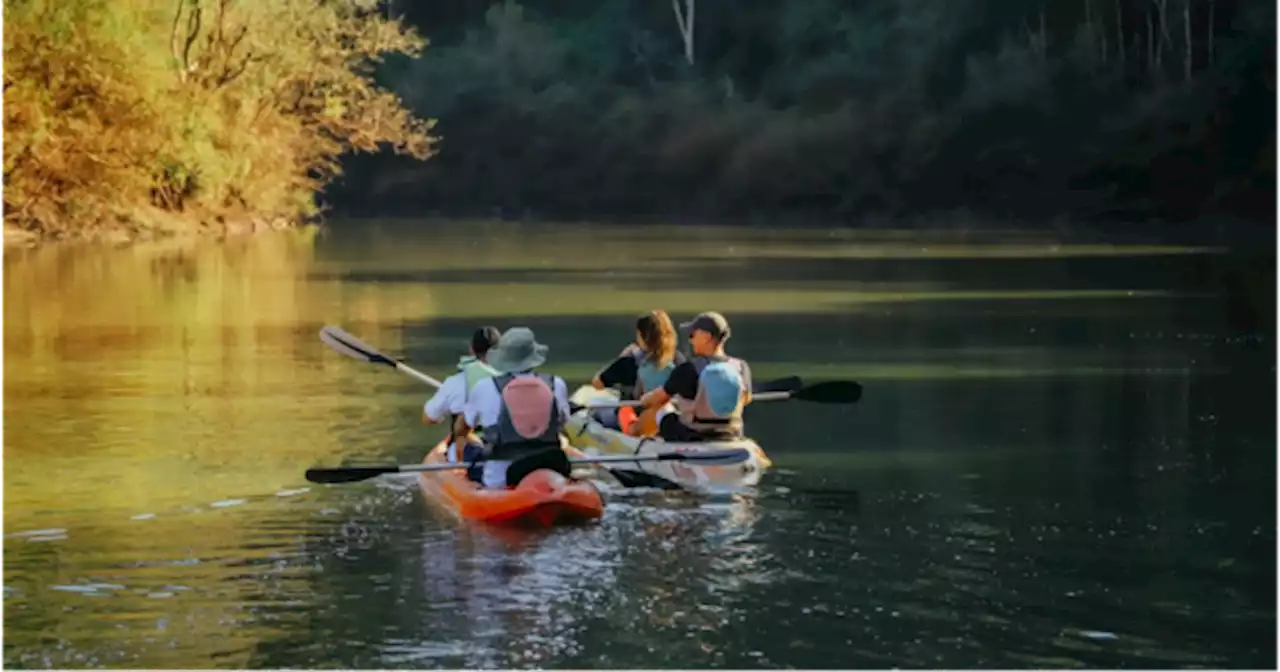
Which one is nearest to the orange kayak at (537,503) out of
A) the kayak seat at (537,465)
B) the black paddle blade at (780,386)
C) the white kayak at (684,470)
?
the kayak seat at (537,465)

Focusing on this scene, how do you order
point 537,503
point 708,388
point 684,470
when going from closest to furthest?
point 537,503
point 684,470
point 708,388

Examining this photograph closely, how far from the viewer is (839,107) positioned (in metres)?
74.3

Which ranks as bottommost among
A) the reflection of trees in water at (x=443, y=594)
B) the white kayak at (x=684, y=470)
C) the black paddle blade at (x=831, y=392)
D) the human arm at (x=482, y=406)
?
the reflection of trees in water at (x=443, y=594)

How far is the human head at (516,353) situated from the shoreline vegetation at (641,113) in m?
32.1

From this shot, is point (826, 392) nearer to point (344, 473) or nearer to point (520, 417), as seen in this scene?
point (520, 417)

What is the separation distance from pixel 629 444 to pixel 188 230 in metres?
39.2

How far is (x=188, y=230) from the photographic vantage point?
5550cm

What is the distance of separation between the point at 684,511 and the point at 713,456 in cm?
86

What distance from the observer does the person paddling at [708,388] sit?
54.7ft

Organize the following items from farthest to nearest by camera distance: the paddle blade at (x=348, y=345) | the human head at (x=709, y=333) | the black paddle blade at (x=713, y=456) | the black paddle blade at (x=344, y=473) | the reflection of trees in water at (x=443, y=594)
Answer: the paddle blade at (x=348, y=345), the human head at (x=709, y=333), the black paddle blade at (x=713, y=456), the black paddle blade at (x=344, y=473), the reflection of trees in water at (x=443, y=594)

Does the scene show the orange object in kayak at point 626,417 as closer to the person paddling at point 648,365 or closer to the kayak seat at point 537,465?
the person paddling at point 648,365

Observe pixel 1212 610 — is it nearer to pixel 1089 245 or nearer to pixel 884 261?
pixel 884 261

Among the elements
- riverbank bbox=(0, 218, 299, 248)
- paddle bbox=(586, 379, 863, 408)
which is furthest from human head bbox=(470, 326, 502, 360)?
riverbank bbox=(0, 218, 299, 248)

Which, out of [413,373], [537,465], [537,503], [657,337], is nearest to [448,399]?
[537,465]
